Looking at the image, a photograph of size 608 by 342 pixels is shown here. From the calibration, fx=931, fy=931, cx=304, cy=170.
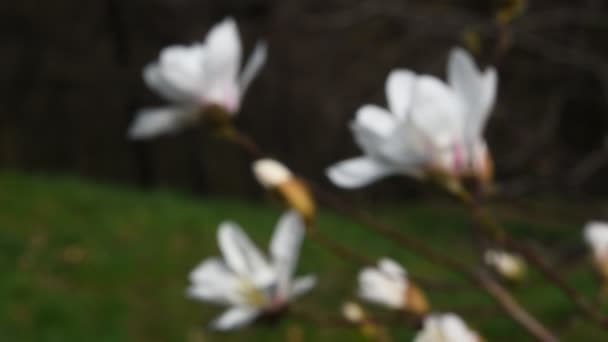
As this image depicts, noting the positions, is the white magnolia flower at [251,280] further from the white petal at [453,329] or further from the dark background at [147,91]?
the dark background at [147,91]

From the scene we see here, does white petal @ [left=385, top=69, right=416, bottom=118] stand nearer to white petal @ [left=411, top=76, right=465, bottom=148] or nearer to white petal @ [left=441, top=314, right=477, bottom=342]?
white petal @ [left=411, top=76, right=465, bottom=148]

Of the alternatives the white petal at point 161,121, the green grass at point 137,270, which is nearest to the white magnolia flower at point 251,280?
the white petal at point 161,121

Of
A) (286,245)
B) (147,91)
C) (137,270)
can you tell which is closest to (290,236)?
(286,245)

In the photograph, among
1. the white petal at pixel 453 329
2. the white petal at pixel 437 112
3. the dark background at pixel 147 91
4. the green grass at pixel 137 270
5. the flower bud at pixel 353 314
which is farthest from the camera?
the dark background at pixel 147 91

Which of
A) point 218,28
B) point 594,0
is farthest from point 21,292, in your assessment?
point 218,28

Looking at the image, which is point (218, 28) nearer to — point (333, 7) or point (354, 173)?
point (354, 173)

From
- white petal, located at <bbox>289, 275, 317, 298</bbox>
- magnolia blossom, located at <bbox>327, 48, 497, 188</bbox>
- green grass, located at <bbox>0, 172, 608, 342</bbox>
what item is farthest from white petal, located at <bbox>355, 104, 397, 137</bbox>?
green grass, located at <bbox>0, 172, 608, 342</bbox>

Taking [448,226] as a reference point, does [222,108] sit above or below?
below
